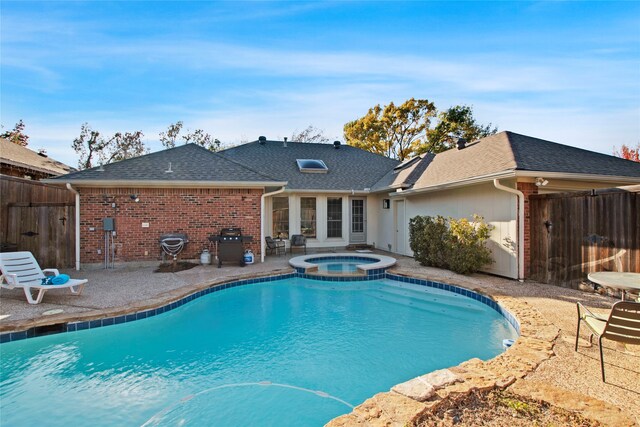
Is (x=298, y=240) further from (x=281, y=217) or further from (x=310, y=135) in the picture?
(x=310, y=135)

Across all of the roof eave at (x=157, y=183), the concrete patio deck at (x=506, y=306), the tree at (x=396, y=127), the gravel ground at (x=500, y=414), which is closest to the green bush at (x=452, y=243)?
the concrete patio deck at (x=506, y=306)

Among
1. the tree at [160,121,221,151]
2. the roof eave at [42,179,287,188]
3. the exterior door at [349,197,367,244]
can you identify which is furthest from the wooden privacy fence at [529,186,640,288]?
the tree at [160,121,221,151]

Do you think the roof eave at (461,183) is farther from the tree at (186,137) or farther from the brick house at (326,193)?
the tree at (186,137)

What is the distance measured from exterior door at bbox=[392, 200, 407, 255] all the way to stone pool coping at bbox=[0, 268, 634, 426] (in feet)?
21.8

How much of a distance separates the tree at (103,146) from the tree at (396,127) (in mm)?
18151

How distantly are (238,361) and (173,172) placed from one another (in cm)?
749

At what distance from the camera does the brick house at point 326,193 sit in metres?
8.01

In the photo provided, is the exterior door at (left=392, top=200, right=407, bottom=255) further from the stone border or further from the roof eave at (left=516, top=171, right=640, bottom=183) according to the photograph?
the stone border

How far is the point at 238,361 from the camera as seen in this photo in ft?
15.0

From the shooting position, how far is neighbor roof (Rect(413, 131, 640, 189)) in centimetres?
784

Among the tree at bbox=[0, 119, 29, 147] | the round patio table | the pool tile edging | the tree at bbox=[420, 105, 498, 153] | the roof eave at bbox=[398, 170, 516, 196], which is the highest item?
the tree at bbox=[420, 105, 498, 153]

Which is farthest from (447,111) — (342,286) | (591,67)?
(342,286)

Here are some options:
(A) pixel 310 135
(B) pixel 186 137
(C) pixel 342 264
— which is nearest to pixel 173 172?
(C) pixel 342 264

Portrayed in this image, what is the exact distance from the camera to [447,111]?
79.3 ft
